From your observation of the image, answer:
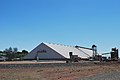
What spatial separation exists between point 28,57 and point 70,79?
79.3m

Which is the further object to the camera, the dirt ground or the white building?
the white building

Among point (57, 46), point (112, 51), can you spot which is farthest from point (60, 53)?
point (112, 51)

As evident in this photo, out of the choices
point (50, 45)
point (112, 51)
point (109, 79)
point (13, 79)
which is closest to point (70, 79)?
point (109, 79)

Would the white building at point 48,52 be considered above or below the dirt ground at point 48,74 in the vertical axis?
above

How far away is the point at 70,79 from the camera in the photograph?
65.4 feet

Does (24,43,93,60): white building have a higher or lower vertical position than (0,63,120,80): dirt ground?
higher

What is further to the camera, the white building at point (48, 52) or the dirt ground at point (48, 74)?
the white building at point (48, 52)

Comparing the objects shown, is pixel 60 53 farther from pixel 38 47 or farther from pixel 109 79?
pixel 109 79

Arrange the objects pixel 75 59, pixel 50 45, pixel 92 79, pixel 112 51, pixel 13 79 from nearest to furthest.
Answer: pixel 92 79, pixel 13 79, pixel 75 59, pixel 112 51, pixel 50 45

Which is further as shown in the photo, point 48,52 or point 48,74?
point 48,52

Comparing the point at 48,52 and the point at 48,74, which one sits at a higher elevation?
the point at 48,52

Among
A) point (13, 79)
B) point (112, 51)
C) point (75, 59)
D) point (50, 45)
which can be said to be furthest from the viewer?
point (50, 45)

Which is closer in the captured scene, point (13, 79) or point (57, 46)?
point (13, 79)

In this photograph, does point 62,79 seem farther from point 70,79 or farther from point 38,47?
point 38,47
